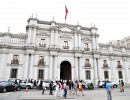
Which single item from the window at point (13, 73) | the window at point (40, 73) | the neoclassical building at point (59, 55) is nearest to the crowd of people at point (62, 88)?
the neoclassical building at point (59, 55)

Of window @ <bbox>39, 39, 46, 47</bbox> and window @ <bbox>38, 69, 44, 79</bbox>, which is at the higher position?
window @ <bbox>39, 39, 46, 47</bbox>

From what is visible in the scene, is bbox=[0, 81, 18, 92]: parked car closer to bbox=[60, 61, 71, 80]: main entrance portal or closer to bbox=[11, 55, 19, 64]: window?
bbox=[11, 55, 19, 64]: window

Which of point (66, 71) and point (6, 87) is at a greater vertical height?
point (66, 71)

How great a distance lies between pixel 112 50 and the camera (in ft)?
124

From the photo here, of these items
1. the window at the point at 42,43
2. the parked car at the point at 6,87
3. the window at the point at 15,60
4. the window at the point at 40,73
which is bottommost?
the parked car at the point at 6,87

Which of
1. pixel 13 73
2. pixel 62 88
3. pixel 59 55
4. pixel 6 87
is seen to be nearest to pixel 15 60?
pixel 13 73

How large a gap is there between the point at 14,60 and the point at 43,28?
10.1 metres

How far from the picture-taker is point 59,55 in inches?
1237

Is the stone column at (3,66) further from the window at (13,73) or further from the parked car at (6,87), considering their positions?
the parked car at (6,87)

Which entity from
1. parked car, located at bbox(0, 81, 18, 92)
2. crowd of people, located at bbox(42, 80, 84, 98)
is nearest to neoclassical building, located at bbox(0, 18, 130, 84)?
parked car, located at bbox(0, 81, 18, 92)

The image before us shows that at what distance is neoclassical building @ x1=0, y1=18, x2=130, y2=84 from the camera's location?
Answer: 2818cm

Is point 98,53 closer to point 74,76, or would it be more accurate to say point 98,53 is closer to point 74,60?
point 74,60

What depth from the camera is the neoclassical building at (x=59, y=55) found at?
28.2m

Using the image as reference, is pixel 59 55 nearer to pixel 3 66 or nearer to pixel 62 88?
pixel 3 66
